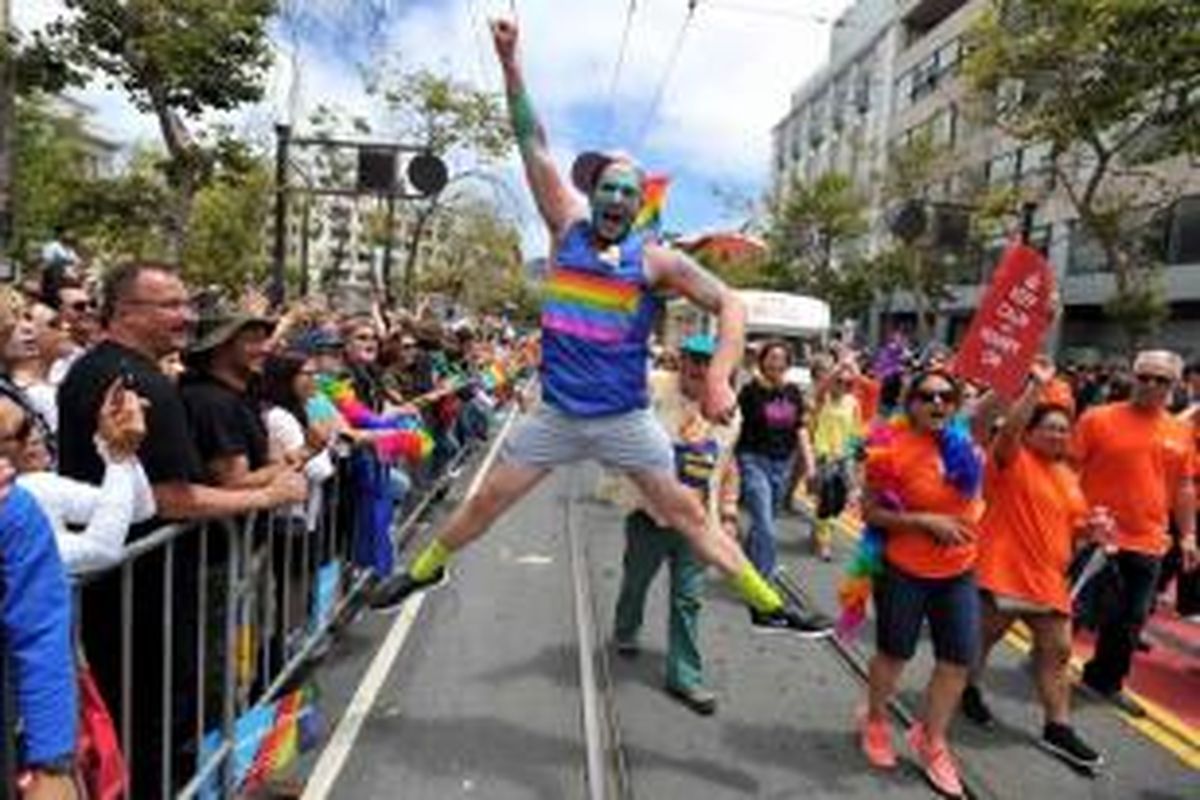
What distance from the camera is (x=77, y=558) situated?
131 inches

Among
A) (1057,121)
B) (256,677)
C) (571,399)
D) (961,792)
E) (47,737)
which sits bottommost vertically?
(961,792)

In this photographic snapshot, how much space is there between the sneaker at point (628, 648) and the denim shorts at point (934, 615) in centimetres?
192

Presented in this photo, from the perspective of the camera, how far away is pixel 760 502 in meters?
9.03

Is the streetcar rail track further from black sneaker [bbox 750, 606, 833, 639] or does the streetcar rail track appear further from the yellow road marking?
the yellow road marking

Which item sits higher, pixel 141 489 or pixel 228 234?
pixel 228 234

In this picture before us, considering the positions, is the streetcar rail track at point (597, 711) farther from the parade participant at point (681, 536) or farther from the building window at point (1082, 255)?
the building window at point (1082, 255)

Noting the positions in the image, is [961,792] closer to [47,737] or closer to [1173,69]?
[47,737]

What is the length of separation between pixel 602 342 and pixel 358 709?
2.09 metres

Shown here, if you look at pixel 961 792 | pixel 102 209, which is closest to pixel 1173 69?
pixel 961 792

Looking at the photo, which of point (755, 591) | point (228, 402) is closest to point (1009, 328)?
point (755, 591)

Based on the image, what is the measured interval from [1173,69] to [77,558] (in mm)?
12856

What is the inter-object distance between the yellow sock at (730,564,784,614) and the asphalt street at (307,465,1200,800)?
71cm

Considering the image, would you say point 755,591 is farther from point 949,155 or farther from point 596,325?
point 949,155

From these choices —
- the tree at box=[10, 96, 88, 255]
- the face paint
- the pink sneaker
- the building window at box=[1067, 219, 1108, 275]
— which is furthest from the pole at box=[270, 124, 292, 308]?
the building window at box=[1067, 219, 1108, 275]
